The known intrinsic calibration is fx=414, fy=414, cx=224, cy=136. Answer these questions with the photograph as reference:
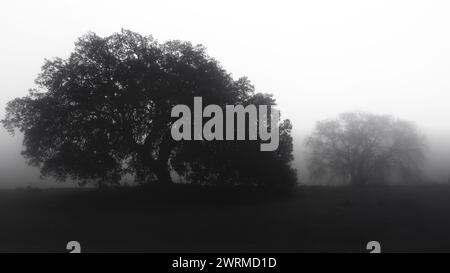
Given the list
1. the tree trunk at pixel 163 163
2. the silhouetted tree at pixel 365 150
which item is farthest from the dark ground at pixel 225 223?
the silhouetted tree at pixel 365 150

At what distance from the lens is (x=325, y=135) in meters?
63.4

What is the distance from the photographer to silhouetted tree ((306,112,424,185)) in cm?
6016

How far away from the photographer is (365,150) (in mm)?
61906

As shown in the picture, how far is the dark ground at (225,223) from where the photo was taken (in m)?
18.5

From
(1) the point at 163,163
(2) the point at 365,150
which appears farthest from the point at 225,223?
(2) the point at 365,150

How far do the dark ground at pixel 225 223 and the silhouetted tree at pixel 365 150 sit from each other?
95.1 feet

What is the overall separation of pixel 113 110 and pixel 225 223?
14.2 metres

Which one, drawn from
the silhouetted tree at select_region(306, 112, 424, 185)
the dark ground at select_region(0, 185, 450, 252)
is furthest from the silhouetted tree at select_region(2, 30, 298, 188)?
the silhouetted tree at select_region(306, 112, 424, 185)

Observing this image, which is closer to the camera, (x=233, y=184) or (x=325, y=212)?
(x=325, y=212)

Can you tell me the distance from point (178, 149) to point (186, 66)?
666 centimetres

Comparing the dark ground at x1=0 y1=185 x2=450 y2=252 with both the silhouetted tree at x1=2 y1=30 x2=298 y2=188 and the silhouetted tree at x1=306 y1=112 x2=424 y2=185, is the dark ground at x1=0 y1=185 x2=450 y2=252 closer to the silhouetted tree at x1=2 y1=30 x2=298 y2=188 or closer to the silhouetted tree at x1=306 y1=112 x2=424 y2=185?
the silhouetted tree at x1=2 y1=30 x2=298 y2=188
